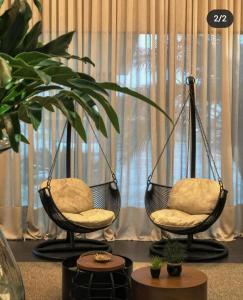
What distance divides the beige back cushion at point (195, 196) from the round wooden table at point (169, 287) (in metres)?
→ 1.73

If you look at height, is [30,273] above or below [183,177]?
below

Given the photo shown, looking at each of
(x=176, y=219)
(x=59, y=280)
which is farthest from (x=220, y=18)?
(x=59, y=280)

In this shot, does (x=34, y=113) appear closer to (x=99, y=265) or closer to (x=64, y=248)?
(x=99, y=265)

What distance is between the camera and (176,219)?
473 cm

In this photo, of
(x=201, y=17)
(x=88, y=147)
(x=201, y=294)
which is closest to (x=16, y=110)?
(x=201, y=294)

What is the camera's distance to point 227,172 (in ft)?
18.5

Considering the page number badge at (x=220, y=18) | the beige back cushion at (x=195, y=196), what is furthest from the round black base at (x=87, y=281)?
the page number badge at (x=220, y=18)

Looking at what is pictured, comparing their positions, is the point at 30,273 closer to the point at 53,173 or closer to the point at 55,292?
the point at 55,292

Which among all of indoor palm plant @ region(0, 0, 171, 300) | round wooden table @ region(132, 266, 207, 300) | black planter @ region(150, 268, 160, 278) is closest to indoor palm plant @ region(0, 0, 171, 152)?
indoor palm plant @ region(0, 0, 171, 300)

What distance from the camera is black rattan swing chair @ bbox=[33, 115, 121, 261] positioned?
15.4 ft

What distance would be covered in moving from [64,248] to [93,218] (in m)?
0.54

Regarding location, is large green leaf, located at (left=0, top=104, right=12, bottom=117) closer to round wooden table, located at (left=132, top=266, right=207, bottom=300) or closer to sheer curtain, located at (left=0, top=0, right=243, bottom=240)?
round wooden table, located at (left=132, top=266, right=207, bottom=300)

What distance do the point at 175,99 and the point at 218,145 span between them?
2.35 feet

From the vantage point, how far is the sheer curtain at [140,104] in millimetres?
5594
